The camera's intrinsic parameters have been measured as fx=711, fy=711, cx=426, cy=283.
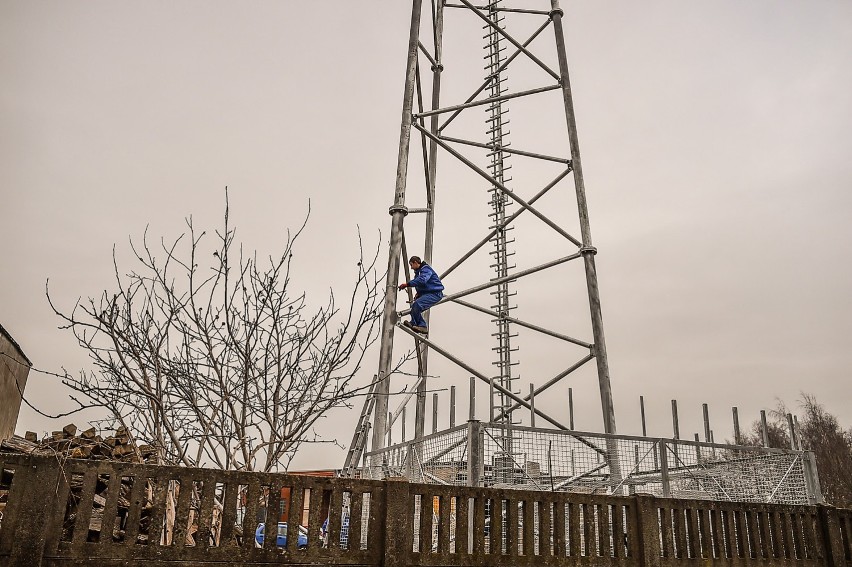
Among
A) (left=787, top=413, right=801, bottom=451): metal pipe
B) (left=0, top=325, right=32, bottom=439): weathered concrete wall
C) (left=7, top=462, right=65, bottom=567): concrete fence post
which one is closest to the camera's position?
(left=7, top=462, right=65, bottom=567): concrete fence post

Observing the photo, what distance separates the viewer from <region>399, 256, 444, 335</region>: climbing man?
31.2 feet

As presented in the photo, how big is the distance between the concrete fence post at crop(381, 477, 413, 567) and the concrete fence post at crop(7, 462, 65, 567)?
5.61ft

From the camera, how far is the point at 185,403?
5047 mm

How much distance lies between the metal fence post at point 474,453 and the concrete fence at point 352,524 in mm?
1065

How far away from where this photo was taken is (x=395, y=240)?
30.9ft

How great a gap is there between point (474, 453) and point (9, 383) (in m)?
6.67

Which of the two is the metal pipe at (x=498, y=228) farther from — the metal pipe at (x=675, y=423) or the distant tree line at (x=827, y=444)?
the distant tree line at (x=827, y=444)

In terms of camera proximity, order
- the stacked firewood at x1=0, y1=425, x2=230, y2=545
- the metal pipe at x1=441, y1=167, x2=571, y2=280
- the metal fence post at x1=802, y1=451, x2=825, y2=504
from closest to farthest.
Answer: the stacked firewood at x1=0, y1=425, x2=230, y2=545 → the metal fence post at x1=802, y1=451, x2=825, y2=504 → the metal pipe at x1=441, y1=167, x2=571, y2=280

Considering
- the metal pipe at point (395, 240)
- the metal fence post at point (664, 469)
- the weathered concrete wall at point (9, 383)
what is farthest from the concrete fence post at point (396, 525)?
the weathered concrete wall at point (9, 383)

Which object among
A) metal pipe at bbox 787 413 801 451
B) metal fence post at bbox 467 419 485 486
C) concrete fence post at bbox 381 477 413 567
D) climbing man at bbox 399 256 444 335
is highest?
climbing man at bbox 399 256 444 335

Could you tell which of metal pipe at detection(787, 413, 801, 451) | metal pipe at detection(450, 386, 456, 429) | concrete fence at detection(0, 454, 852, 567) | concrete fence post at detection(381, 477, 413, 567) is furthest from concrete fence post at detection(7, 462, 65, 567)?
metal pipe at detection(787, 413, 801, 451)

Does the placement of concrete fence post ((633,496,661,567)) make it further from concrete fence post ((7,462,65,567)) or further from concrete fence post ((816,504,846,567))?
concrete fence post ((7,462,65,567))

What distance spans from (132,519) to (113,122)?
29.3 ft

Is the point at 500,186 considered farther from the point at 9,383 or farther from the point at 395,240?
the point at 9,383
